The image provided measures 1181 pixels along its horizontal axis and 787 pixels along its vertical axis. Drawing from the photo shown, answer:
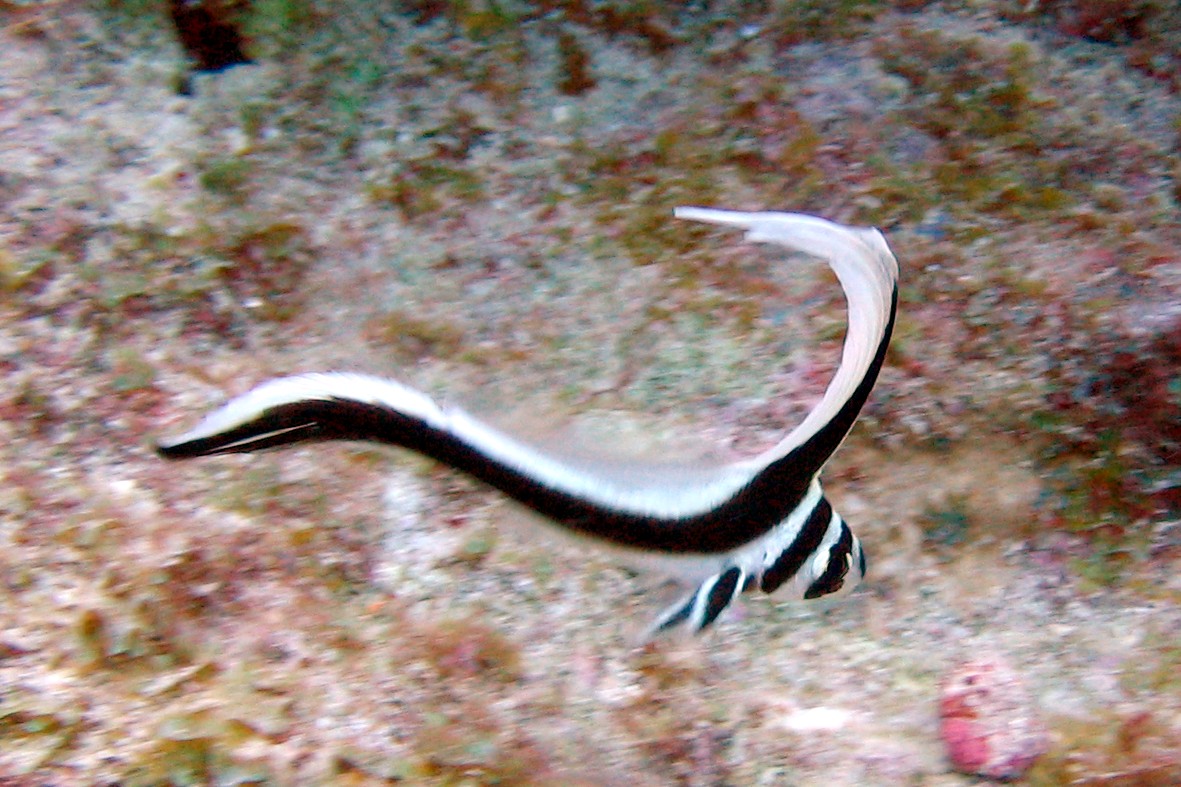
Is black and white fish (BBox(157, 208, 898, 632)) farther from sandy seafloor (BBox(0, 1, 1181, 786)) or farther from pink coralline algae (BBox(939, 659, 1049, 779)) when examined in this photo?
pink coralline algae (BBox(939, 659, 1049, 779))

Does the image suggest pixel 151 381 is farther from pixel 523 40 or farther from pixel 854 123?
pixel 854 123

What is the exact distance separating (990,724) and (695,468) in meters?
1.05

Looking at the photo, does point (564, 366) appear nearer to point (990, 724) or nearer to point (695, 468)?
point (695, 468)

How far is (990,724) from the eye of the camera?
225cm

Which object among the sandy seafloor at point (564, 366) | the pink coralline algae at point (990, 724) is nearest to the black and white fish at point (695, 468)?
the sandy seafloor at point (564, 366)

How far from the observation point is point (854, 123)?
10.5 feet

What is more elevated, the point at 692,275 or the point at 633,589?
the point at 692,275

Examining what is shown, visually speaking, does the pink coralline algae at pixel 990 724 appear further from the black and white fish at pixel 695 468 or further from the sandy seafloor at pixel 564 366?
the black and white fish at pixel 695 468

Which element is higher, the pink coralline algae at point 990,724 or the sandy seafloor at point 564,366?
the sandy seafloor at point 564,366

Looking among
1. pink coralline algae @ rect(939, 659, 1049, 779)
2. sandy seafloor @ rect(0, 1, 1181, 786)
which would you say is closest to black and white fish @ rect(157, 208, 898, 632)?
sandy seafloor @ rect(0, 1, 1181, 786)

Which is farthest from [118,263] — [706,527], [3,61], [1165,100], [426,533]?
[1165,100]

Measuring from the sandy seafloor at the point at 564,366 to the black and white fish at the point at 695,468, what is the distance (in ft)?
0.38

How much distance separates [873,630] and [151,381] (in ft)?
8.01

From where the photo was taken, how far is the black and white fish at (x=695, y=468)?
163 cm
